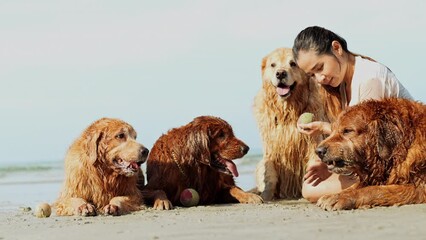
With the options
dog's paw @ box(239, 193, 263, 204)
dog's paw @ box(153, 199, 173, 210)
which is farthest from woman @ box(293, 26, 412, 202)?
dog's paw @ box(153, 199, 173, 210)

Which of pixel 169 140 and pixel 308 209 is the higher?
pixel 169 140

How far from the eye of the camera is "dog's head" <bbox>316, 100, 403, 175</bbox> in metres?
6.25

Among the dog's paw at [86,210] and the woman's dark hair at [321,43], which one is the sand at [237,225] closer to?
the dog's paw at [86,210]

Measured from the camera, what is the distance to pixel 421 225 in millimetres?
4996

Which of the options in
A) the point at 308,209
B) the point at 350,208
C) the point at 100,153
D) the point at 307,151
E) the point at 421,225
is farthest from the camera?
the point at 307,151

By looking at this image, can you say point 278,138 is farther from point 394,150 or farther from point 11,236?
point 11,236

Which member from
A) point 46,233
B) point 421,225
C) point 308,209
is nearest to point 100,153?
point 46,233

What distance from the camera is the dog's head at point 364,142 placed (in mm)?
6246

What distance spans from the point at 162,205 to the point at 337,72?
216 centimetres

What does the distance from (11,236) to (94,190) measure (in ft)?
5.34

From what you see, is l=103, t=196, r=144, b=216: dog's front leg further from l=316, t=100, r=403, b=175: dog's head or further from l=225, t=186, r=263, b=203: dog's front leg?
l=316, t=100, r=403, b=175: dog's head

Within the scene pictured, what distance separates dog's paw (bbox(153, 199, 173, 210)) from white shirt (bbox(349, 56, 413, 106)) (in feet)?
6.74

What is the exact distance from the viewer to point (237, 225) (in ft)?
17.9

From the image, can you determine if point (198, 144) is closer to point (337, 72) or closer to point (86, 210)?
point (86, 210)
